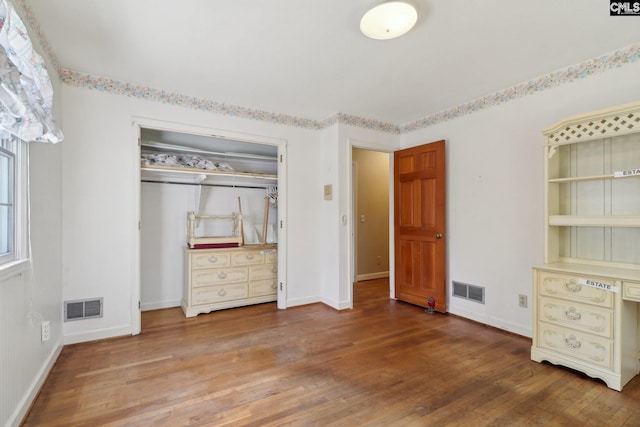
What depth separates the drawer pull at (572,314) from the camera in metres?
2.18

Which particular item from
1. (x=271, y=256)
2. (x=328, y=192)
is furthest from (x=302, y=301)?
(x=328, y=192)

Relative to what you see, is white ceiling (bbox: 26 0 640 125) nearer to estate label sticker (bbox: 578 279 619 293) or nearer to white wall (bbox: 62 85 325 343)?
white wall (bbox: 62 85 325 343)

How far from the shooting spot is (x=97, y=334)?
2.80m

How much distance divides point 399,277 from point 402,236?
1.84ft

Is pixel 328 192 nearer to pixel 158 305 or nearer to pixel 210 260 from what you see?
pixel 210 260

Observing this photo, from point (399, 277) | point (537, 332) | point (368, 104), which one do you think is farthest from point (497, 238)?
point (368, 104)

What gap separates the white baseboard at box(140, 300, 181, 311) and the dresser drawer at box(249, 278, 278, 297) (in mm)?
964

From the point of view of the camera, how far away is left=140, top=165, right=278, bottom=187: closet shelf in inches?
135

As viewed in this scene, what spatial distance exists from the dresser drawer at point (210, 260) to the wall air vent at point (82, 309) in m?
0.94

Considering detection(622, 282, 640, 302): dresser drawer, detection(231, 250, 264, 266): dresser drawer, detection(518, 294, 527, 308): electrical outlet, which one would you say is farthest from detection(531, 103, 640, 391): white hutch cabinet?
detection(231, 250, 264, 266): dresser drawer

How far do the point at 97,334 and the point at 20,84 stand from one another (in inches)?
90.9

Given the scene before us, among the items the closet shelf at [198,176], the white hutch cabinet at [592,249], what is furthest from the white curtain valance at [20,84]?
the white hutch cabinet at [592,249]

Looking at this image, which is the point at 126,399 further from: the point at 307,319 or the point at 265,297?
the point at 265,297

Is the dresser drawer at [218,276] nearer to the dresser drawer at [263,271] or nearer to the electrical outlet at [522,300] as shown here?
the dresser drawer at [263,271]
